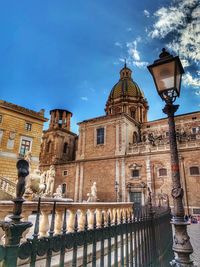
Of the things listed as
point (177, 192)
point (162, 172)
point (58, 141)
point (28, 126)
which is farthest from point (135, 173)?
point (177, 192)

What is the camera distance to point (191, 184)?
2031 cm

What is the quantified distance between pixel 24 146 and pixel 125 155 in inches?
473

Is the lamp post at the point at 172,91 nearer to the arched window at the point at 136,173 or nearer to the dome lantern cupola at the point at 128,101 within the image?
the arched window at the point at 136,173

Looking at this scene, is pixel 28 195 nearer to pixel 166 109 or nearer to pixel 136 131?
pixel 166 109

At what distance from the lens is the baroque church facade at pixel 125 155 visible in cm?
2150

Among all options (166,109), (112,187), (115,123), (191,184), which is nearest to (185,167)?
(191,184)

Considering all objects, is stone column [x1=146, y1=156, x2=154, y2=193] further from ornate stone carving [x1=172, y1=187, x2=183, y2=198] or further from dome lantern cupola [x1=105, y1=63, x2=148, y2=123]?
ornate stone carving [x1=172, y1=187, x2=183, y2=198]

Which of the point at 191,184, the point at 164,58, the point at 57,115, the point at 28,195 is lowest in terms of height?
the point at 28,195

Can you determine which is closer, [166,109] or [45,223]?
[166,109]

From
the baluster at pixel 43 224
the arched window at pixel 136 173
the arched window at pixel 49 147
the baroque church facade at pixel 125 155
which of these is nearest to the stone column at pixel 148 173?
the baroque church facade at pixel 125 155

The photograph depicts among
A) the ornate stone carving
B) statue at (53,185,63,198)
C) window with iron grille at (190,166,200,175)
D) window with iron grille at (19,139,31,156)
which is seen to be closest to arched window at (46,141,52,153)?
window with iron grille at (19,139,31,156)

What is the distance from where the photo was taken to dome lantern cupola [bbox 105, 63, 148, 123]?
35.1 metres

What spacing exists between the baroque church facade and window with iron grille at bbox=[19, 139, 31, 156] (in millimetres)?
9202

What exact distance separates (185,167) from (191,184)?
6.04 feet
